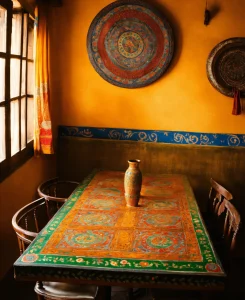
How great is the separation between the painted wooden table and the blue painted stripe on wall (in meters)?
1.11

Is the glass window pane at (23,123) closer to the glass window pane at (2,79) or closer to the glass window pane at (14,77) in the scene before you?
the glass window pane at (14,77)

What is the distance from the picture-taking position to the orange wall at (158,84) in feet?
13.4

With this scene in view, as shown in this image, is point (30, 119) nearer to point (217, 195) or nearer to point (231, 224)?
point (217, 195)

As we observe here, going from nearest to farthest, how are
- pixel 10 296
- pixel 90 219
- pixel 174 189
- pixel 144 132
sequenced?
pixel 90 219 → pixel 10 296 → pixel 174 189 → pixel 144 132

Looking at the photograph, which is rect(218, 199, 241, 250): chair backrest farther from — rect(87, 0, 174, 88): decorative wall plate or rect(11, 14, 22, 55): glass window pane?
rect(11, 14, 22, 55): glass window pane

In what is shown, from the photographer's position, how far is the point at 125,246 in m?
Answer: 2.35

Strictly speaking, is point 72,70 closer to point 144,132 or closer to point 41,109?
point 41,109

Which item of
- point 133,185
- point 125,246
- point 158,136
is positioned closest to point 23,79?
point 158,136

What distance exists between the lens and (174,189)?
11.5ft

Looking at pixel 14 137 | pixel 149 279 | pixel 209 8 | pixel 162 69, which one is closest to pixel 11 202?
pixel 14 137

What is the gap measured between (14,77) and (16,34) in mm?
385

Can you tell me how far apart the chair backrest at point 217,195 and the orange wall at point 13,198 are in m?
1.78

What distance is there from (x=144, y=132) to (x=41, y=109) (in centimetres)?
115

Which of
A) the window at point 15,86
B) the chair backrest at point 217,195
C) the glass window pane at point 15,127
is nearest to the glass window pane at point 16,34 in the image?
the window at point 15,86
